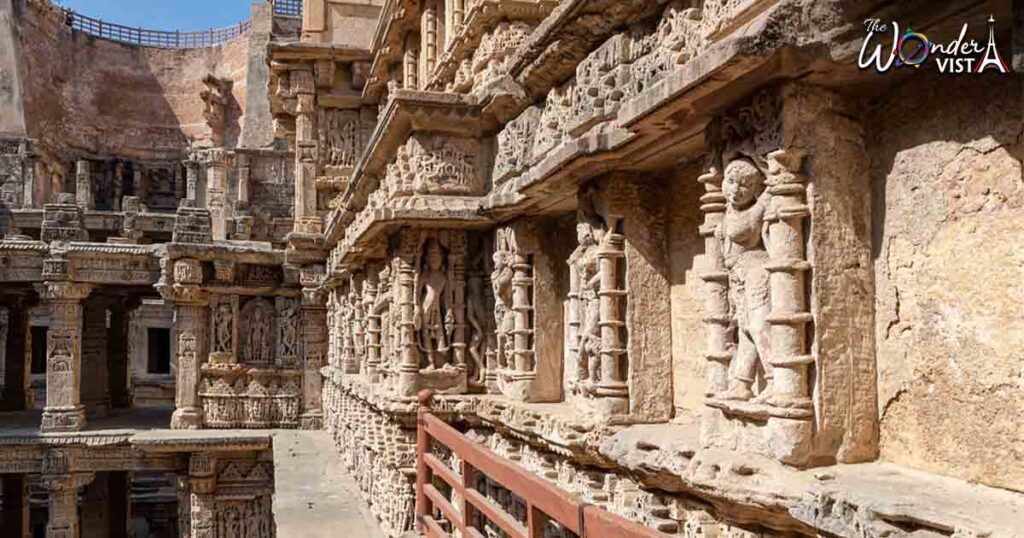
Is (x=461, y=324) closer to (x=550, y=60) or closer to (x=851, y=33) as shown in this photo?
(x=550, y=60)

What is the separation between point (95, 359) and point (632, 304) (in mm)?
14485

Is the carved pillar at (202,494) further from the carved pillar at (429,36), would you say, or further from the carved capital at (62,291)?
the carved pillar at (429,36)

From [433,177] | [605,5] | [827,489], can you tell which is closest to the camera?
[827,489]

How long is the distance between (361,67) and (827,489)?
13.3 m

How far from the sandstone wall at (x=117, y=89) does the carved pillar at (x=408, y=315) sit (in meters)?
28.2

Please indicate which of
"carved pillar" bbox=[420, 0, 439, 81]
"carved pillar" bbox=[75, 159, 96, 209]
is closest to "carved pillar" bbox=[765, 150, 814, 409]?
"carved pillar" bbox=[420, 0, 439, 81]

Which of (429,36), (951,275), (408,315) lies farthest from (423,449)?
(429,36)

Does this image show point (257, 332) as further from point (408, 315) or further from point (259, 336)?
point (408, 315)

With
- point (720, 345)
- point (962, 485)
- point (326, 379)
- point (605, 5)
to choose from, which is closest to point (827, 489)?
point (962, 485)

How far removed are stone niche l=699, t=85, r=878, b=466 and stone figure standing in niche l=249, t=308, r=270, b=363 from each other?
40.0 ft

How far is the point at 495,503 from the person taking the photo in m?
3.99

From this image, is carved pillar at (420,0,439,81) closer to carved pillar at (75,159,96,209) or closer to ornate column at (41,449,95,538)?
ornate column at (41,449,95,538)

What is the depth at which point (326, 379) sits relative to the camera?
13164 millimetres

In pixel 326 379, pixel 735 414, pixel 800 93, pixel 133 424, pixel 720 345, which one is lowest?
pixel 133 424
